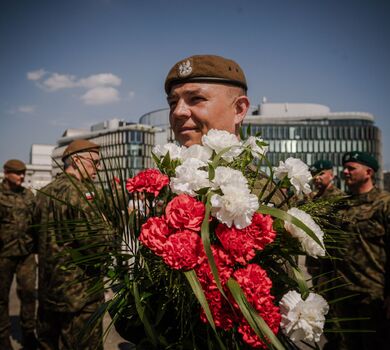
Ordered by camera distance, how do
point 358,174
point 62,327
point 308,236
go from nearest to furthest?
point 308,236 < point 62,327 < point 358,174

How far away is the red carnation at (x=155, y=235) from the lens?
3.18ft

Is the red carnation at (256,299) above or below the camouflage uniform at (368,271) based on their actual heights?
above

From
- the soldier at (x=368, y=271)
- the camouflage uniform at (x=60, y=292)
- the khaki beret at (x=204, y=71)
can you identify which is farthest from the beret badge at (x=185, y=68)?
the soldier at (x=368, y=271)

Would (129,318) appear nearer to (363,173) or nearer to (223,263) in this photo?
(223,263)

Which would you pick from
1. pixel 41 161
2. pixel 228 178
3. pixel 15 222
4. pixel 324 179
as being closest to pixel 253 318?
pixel 228 178

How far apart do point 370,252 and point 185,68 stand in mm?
2844

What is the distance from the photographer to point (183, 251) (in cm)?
94

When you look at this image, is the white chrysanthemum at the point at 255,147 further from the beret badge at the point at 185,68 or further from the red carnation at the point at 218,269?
the beret badge at the point at 185,68

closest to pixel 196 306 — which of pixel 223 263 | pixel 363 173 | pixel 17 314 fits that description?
pixel 223 263

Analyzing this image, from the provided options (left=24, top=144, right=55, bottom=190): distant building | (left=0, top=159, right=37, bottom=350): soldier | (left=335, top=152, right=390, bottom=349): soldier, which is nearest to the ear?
(left=335, top=152, right=390, bottom=349): soldier

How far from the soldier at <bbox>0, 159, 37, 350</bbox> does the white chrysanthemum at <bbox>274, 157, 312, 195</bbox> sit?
3.76 metres

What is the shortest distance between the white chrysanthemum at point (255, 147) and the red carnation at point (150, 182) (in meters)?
0.33

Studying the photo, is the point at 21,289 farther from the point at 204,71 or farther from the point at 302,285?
the point at 302,285

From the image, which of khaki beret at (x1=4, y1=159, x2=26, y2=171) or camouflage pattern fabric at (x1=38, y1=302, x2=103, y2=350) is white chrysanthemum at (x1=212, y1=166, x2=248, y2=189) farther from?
khaki beret at (x1=4, y1=159, x2=26, y2=171)
